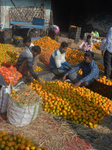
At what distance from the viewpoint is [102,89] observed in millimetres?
5316

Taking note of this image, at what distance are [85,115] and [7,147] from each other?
2.19 m

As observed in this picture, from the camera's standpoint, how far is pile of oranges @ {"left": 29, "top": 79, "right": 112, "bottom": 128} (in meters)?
4.03

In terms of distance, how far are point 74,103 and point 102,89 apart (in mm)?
1492

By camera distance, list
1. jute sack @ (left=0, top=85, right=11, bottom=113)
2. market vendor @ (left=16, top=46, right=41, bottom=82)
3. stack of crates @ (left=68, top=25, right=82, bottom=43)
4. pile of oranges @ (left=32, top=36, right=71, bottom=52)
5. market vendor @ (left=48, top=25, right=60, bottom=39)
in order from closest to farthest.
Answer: jute sack @ (left=0, top=85, right=11, bottom=113) < market vendor @ (left=16, top=46, right=41, bottom=82) < pile of oranges @ (left=32, top=36, right=71, bottom=52) < market vendor @ (left=48, top=25, right=60, bottom=39) < stack of crates @ (left=68, top=25, right=82, bottom=43)

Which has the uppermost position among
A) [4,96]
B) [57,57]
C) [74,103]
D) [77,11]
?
[77,11]

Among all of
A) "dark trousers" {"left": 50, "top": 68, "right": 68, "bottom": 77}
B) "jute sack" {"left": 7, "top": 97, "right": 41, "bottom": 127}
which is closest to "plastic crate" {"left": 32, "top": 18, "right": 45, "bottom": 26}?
"dark trousers" {"left": 50, "top": 68, "right": 68, "bottom": 77}

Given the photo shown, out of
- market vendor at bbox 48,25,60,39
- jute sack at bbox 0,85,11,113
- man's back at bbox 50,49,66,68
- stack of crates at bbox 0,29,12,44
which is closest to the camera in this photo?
jute sack at bbox 0,85,11,113

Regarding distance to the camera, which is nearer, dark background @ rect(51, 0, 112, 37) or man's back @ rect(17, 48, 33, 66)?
man's back @ rect(17, 48, 33, 66)

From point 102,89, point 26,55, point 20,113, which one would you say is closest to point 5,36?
point 26,55

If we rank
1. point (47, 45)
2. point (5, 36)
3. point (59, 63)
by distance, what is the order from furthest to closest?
1. point (5, 36)
2. point (47, 45)
3. point (59, 63)

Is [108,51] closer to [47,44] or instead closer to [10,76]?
[10,76]

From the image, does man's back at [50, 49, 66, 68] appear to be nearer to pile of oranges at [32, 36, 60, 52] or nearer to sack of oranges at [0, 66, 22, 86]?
sack of oranges at [0, 66, 22, 86]

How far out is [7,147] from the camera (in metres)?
2.60

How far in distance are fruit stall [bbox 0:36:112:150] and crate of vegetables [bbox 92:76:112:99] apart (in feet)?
0.11
